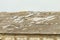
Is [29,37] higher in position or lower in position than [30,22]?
lower

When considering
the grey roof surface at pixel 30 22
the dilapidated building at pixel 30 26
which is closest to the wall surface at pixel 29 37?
the dilapidated building at pixel 30 26

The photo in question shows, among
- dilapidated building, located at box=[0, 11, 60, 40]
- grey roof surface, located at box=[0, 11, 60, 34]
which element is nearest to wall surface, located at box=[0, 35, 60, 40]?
dilapidated building, located at box=[0, 11, 60, 40]

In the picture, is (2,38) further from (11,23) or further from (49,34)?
(49,34)

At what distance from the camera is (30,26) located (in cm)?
1852

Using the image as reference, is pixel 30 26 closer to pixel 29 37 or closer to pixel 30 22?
pixel 30 22

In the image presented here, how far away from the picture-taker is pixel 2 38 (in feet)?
60.6

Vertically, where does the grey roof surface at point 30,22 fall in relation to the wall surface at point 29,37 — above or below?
above

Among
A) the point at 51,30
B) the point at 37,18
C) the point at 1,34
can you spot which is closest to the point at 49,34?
the point at 51,30

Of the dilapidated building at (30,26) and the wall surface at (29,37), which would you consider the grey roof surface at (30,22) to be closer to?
the dilapidated building at (30,26)

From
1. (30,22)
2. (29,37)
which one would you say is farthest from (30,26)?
(29,37)

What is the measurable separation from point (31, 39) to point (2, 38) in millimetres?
2509

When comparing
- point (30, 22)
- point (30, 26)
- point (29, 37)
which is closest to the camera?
point (29, 37)

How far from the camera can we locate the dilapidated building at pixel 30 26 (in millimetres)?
17438

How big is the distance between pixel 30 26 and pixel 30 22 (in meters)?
0.76
